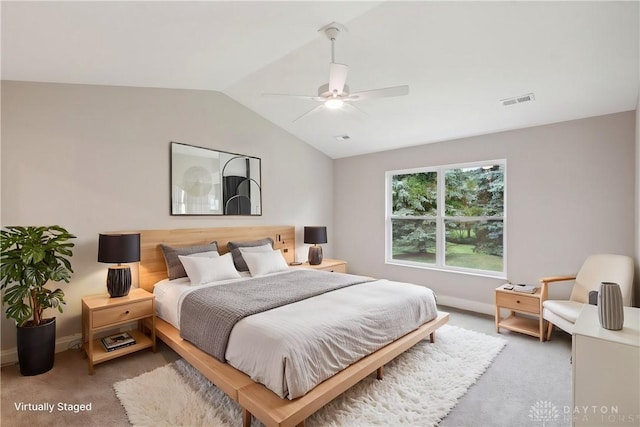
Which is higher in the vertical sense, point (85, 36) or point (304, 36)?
point (304, 36)

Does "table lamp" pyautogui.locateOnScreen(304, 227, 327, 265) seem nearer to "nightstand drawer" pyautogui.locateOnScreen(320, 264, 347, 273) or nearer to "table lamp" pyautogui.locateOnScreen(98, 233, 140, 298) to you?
"nightstand drawer" pyautogui.locateOnScreen(320, 264, 347, 273)

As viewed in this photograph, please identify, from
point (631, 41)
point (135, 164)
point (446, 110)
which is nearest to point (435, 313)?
point (446, 110)

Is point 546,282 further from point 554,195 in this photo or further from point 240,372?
point 240,372

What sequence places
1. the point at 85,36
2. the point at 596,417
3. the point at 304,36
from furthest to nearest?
the point at 304,36
the point at 85,36
the point at 596,417

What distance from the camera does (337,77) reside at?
7.83 feet

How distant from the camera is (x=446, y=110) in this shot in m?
3.73

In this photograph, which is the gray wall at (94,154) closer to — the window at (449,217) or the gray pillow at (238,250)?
the gray pillow at (238,250)

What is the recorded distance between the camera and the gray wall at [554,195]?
3.31 metres

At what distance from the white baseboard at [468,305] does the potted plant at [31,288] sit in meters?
4.52

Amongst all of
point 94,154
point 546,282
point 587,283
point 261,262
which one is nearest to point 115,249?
point 94,154

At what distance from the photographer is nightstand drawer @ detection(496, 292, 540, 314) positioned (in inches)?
134

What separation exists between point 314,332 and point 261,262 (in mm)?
1931

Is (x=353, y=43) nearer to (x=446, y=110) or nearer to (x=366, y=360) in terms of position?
(x=446, y=110)

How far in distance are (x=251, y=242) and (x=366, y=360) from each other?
2469 millimetres
